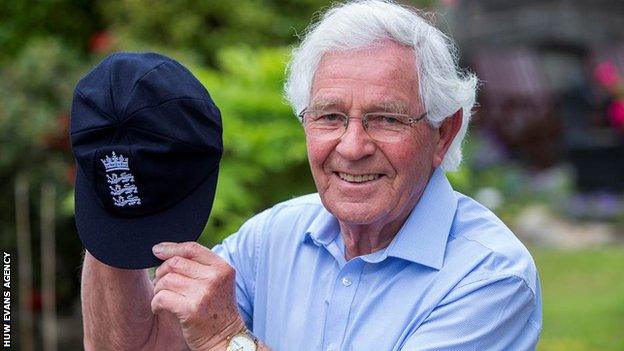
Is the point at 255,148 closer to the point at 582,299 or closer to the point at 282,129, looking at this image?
the point at 282,129

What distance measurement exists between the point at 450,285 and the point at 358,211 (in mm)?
267

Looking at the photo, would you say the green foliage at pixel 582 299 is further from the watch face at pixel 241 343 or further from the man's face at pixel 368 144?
the watch face at pixel 241 343

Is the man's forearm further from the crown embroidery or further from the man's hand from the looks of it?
the crown embroidery

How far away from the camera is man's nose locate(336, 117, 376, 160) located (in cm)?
252

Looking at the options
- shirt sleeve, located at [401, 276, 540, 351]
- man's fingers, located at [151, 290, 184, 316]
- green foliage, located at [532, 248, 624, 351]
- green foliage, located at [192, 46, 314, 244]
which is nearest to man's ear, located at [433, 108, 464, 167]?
shirt sleeve, located at [401, 276, 540, 351]

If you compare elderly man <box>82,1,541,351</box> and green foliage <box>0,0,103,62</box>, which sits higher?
elderly man <box>82,1,541,351</box>

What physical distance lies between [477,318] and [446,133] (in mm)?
484

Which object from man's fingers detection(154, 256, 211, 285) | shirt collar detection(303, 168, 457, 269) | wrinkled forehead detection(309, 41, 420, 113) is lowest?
shirt collar detection(303, 168, 457, 269)

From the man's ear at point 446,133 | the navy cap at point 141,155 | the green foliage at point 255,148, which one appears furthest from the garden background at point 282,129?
the navy cap at point 141,155

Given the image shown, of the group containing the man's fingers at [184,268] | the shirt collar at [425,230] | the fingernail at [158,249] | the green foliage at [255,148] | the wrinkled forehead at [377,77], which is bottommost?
the green foliage at [255,148]

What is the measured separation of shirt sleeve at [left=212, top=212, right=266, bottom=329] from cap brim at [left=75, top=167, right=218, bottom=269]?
41 cm

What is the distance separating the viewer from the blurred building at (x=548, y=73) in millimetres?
14219

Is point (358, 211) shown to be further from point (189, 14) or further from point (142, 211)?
point (189, 14)

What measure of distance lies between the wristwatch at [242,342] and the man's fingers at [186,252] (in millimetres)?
160
